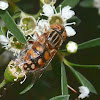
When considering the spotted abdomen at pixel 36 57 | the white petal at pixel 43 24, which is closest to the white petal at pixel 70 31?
the white petal at pixel 43 24

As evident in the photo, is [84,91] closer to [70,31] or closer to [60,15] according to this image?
[70,31]

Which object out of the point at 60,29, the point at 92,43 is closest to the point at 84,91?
the point at 92,43

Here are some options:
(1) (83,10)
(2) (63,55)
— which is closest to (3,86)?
(2) (63,55)

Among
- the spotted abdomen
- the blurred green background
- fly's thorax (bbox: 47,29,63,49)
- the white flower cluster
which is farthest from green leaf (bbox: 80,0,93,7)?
the spotted abdomen

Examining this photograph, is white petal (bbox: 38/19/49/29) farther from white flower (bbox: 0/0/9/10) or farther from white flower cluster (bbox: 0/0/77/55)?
white flower (bbox: 0/0/9/10)

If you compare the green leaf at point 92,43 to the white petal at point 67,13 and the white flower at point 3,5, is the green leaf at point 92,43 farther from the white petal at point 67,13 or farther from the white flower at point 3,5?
the white flower at point 3,5

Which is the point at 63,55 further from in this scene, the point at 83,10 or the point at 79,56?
the point at 83,10
